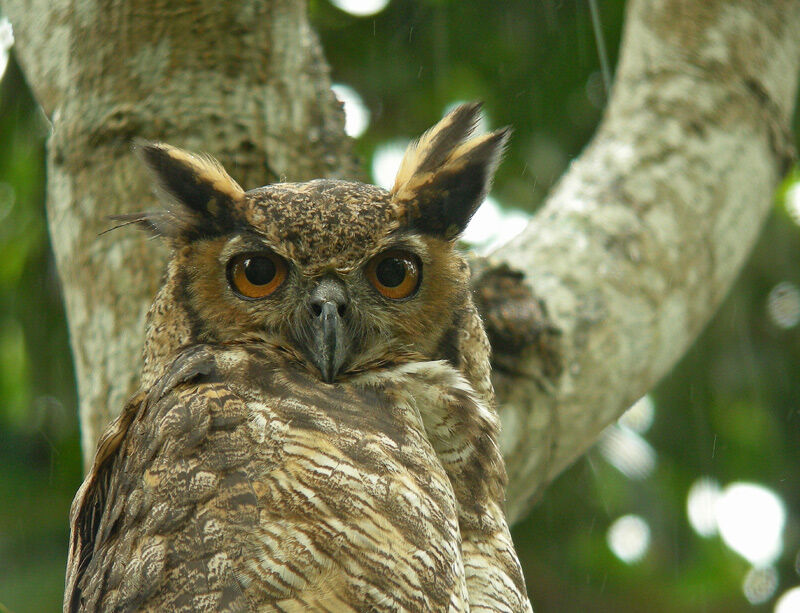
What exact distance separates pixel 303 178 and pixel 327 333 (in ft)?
2.58

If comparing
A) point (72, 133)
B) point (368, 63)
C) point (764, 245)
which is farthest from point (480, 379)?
point (764, 245)

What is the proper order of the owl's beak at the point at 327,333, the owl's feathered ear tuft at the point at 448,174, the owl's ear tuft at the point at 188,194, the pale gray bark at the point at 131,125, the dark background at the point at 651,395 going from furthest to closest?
the dark background at the point at 651,395 < the pale gray bark at the point at 131,125 < the owl's feathered ear tuft at the point at 448,174 < the owl's ear tuft at the point at 188,194 < the owl's beak at the point at 327,333

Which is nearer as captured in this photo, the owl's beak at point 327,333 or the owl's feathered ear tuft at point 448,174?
the owl's beak at point 327,333

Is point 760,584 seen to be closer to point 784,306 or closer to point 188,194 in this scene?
point 784,306

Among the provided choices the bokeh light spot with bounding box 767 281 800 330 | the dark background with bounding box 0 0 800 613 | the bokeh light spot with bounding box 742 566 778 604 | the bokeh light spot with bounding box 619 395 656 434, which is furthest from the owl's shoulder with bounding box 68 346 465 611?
the bokeh light spot with bounding box 767 281 800 330

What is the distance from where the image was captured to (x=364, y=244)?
211 centimetres

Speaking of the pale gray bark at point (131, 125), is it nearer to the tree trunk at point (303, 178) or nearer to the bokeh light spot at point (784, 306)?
the tree trunk at point (303, 178)

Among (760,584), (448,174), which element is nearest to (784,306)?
(760,584)

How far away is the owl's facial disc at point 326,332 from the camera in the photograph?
1.99 meters

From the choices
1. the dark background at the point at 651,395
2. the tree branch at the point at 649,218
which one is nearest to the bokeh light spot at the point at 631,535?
the dark background at the point at 651,395

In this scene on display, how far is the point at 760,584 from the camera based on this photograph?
5.26 metres

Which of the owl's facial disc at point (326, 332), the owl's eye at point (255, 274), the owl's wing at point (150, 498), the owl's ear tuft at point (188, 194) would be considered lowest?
the owl's wing at point (150, 498)

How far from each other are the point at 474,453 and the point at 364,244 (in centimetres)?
56

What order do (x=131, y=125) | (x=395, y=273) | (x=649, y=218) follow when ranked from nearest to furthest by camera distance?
1. (x=395, y=273)
2. (x=131, y=125)
3. (x=649, y=218)
